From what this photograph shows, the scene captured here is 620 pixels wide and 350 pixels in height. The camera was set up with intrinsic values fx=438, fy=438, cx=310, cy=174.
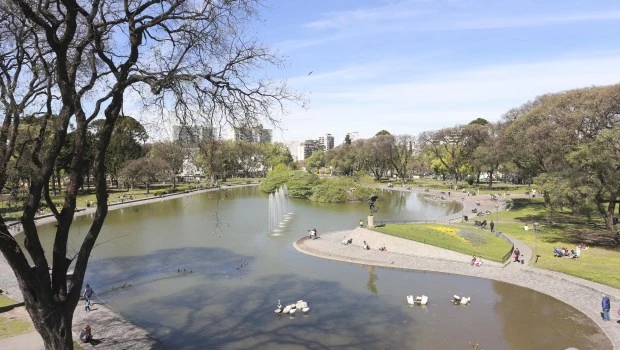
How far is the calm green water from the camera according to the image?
1877 centimetres

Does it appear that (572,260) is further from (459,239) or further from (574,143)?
(574,143)

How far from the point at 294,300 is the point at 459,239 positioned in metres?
18.5

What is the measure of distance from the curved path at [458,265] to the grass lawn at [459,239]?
884mm

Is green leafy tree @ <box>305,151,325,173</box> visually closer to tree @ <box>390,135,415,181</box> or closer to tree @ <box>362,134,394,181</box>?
tree @ <box>362,134,394,181</box>

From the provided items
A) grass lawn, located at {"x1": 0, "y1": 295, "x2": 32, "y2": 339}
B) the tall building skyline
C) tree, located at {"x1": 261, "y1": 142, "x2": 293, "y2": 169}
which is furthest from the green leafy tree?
the tall building skyline

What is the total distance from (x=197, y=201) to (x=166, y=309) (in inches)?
2033

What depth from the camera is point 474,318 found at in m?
21.2

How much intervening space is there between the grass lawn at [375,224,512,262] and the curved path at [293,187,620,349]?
2.90 feet

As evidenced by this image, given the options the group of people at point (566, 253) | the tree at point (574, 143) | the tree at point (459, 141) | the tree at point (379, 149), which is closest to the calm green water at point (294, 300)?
the group of people at point (566, 253)

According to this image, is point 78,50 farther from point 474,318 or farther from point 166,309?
point 474,318

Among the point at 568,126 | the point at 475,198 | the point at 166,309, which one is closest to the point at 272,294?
the point at 166,309

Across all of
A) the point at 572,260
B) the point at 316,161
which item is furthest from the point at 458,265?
the point at 316,161

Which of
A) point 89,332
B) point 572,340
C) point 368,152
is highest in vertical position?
point 368,152

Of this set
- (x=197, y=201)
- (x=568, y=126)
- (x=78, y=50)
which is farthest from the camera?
(x=197, y=201)
